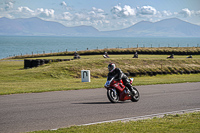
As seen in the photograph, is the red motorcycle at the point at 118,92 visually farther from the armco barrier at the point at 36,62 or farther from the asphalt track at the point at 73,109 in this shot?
the armco barrier at the point at 36,62

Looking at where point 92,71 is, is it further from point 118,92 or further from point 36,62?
point 118,92

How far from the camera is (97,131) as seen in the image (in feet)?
26.1

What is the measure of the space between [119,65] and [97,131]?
90.0 ft

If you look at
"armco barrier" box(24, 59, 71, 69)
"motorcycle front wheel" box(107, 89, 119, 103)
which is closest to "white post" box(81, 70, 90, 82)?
"motorcycle front wheel" box(107, 89, 119, 103)

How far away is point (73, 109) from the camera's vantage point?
38.8ft

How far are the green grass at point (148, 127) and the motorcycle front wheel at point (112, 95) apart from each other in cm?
398

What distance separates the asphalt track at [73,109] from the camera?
945 centimetres

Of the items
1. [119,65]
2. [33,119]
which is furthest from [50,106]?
[119,65]

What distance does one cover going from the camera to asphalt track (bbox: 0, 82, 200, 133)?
Answer: 31.0ft

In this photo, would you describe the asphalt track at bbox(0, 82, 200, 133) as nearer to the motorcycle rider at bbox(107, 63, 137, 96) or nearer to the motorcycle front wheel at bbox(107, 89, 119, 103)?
the motorcycle front wheel at bbox(107, 89, 119, 103)

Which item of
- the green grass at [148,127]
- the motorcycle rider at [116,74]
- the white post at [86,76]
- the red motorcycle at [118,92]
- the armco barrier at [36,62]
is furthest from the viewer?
the armco barrier at [36,62]

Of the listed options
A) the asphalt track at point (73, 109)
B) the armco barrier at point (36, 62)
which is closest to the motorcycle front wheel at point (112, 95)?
the asphalt track at point (73, 109)

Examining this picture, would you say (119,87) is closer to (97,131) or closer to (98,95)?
(98,95)

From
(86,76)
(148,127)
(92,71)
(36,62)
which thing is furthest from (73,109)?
(36,62)
